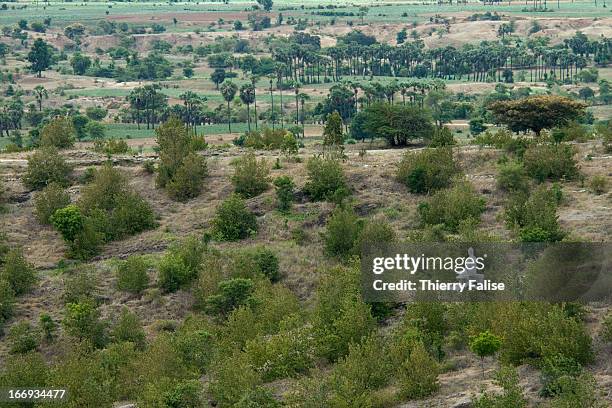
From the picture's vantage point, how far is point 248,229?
6244 centimetres

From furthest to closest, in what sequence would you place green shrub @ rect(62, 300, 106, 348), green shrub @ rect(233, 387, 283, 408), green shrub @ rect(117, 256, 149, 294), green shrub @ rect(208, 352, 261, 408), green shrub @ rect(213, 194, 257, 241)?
1. green shrub @ rect(213, 194, 257, 241)
2. green shrub @ rect(117, 256, 149, 294)
3. green shrub @ rect(62, 300, 106, 348)
4. green shrub @ rect(208, 352, 261, 408)
5. green shrub @ rect(233, 387, 283, 408)

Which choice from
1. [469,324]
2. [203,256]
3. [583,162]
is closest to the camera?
[469,324]

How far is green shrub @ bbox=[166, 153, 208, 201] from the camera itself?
6638 centimetres

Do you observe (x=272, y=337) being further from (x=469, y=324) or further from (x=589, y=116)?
(x=589, y=116)

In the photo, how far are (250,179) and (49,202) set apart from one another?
11.0 m

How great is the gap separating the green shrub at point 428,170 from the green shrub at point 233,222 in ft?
28.6

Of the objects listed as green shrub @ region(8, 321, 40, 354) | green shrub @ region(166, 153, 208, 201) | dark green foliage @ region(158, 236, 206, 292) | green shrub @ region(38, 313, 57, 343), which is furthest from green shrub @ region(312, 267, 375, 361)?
green shrub @ region(166, 153, 208, 201)

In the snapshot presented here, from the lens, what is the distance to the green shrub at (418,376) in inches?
1483

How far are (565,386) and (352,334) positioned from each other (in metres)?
10.8

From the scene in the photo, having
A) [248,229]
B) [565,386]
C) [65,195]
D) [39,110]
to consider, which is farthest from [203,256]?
[39,110]

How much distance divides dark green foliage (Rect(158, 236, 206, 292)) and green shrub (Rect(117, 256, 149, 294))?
2.83ft

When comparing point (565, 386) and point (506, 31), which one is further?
point (506, 31)

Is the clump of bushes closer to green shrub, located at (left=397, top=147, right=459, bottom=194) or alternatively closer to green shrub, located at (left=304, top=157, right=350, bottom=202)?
green shrub, located at (left=304, top=157, right=350, bottom=202)

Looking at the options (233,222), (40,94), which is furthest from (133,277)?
(40,94)
